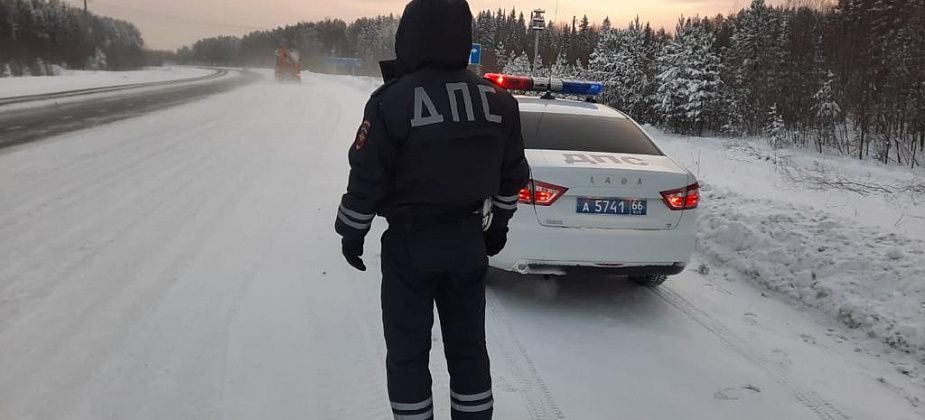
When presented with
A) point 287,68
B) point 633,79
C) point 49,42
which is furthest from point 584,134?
point 49,42

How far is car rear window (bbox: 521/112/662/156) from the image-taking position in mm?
4777

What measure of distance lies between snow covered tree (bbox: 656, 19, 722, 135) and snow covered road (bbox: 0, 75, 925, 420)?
2907cm

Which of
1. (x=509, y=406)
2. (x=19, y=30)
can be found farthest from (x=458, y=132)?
(x=19, y=30)

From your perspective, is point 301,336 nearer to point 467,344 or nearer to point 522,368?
point 522,368

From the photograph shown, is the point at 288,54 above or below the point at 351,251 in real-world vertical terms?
above

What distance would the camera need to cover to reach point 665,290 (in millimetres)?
5117

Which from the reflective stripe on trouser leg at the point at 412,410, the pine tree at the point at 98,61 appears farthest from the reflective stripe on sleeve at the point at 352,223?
the pine tree at the point at 98,61

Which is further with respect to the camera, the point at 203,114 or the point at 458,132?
the point at 203,114

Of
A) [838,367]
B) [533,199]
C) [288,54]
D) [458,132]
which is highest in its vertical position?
[288,54]

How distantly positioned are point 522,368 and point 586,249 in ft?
3.57

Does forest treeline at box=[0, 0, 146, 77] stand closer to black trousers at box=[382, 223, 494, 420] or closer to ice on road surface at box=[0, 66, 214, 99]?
ice on road surface at box=[0, 66, 214, 99]

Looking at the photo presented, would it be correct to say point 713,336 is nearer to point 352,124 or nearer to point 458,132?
point 458,132

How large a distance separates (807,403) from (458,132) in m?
2.65

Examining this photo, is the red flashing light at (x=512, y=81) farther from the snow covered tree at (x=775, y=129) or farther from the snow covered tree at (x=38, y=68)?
the snow covered tree at (x=38, y=68)
